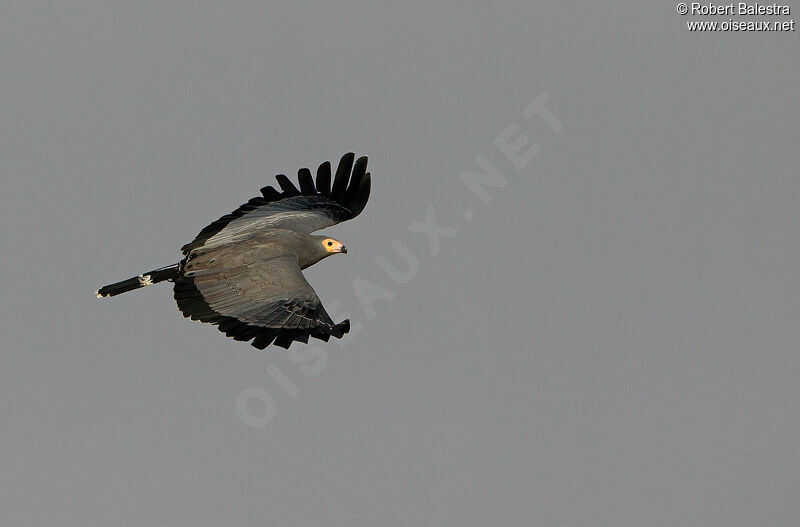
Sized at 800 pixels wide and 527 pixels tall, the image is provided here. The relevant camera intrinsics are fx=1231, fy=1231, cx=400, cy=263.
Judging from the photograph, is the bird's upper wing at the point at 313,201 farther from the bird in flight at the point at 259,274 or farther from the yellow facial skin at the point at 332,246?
the yellow facial skin at the point at 332,246

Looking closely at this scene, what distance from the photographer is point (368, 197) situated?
3006 centimetres

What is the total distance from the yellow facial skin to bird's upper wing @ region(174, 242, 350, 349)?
3.85 ft

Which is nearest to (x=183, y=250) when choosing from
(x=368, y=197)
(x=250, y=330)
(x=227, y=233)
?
(x=227, y=233)

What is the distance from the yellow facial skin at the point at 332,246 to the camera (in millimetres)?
27344

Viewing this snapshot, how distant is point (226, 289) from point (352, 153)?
233 inches

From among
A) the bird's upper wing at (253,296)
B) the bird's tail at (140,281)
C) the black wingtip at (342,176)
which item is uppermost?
the black wingtip at (342,176)

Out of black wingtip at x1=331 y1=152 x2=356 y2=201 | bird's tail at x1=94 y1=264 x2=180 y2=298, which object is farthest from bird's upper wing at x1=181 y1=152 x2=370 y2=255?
bird's tail at x1=94 y1=264 x2=180 y2=298

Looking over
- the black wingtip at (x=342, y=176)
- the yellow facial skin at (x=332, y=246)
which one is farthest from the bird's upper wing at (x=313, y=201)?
the yellow facial skin at (x=332, y=246)

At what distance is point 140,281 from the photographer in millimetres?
26844

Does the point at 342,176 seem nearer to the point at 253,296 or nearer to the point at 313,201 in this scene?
the point at 313,201

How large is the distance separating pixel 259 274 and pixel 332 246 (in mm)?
2223

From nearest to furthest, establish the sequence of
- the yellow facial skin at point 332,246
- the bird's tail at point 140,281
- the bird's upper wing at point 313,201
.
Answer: the bird's tail at point 140,281, the yellow facial skin at point 332,246, the bird's upper wing at point 313,201

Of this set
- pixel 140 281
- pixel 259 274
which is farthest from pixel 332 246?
pixel 140 281

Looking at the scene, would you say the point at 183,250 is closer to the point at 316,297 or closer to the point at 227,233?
the point at 227,233
